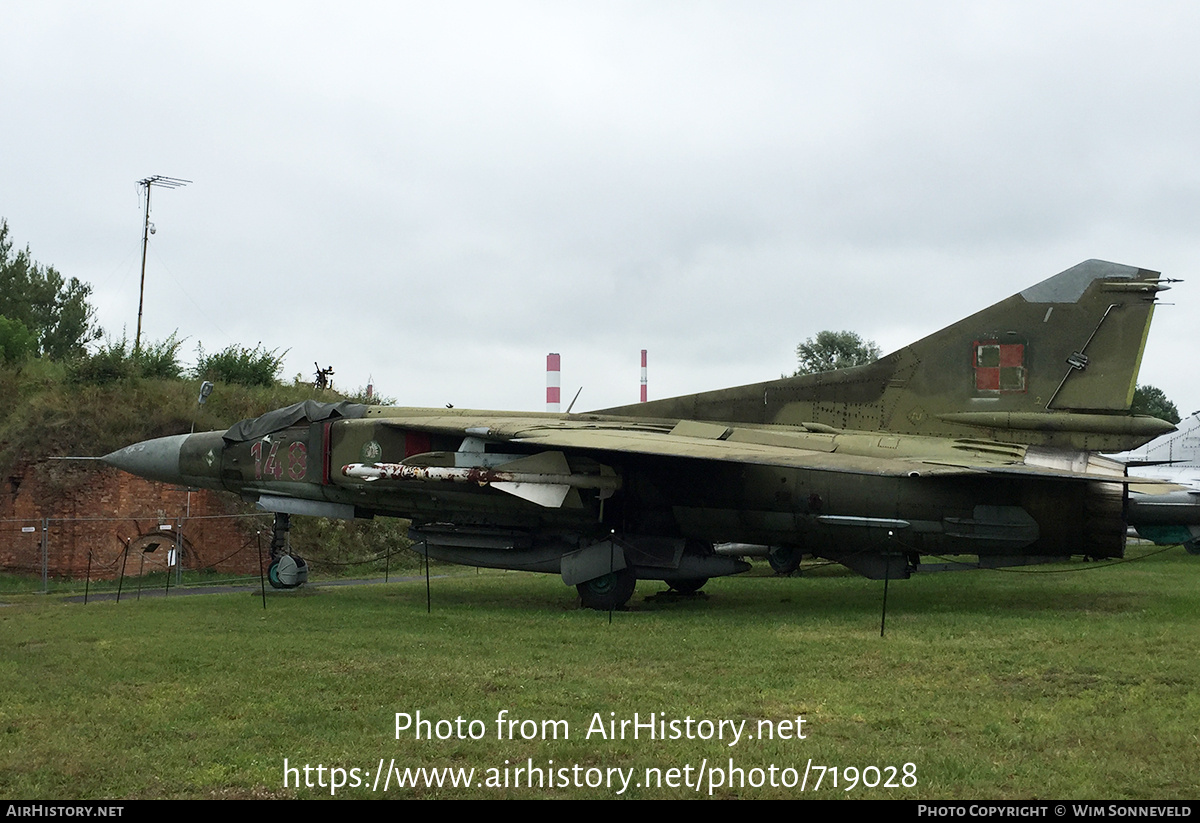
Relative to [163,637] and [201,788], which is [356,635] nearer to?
[163,637]

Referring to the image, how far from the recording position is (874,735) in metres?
7.11

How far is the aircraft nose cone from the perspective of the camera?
751 inches

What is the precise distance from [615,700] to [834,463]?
5.73m

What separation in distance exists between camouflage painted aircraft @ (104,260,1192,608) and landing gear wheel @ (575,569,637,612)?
0.03 m

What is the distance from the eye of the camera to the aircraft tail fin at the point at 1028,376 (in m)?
14.3

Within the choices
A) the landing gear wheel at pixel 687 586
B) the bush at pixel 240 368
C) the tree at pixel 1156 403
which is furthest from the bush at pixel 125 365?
the tree at pixel 1156 403

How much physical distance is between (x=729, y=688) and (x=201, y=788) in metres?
4.49

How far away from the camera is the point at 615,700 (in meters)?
8.28

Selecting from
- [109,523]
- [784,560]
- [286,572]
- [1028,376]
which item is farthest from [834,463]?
[109,523]

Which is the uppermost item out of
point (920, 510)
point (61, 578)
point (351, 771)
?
point (920, 510)

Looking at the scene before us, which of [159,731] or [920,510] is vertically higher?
[920,510]

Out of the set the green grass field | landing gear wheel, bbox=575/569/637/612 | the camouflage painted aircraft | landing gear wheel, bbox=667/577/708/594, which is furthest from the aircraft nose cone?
landing gear wheel, bbox=667/577/708/594

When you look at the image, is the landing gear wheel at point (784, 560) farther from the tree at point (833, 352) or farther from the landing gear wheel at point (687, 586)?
the tree at point (833, 352)
